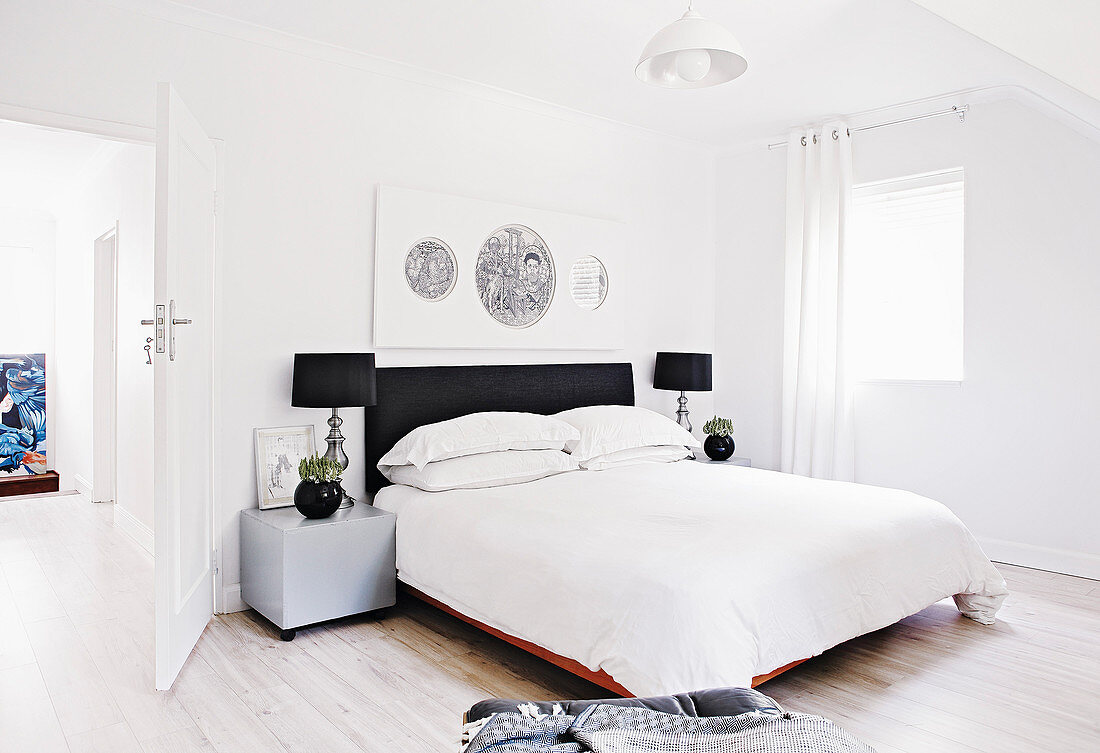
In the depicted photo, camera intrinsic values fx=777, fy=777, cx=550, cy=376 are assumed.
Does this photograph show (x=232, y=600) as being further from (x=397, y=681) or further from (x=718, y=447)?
(x=718, y=447)

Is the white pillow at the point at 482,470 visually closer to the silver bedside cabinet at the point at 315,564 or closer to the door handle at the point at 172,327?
the silver bedside cabinet at the point at 315,564

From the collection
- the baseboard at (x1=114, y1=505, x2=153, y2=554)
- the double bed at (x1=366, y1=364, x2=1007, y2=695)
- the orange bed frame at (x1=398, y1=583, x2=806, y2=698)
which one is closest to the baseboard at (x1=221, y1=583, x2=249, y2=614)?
the double bed at (x1=366, y1=364, x2=1007, y2=695)

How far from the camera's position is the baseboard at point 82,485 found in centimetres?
597

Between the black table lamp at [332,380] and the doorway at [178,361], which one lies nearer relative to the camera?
the doorway at [178,361]

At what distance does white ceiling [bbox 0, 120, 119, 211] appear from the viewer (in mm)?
4859

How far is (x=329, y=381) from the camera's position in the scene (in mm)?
3361

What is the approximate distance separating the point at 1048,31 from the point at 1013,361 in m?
2.99

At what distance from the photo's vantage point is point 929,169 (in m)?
4.52

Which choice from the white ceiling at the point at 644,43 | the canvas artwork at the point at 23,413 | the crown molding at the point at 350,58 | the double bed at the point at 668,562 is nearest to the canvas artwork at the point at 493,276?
the double bed at the point at 668,562

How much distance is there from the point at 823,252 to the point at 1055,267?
1239 millimetres

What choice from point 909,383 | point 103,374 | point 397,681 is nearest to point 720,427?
Result: point 909,383

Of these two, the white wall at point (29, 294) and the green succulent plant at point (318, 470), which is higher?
the white wall at point (29, 294)

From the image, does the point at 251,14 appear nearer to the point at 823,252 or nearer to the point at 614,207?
the point at 614,207

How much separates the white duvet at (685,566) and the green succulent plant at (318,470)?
0.34 metres
